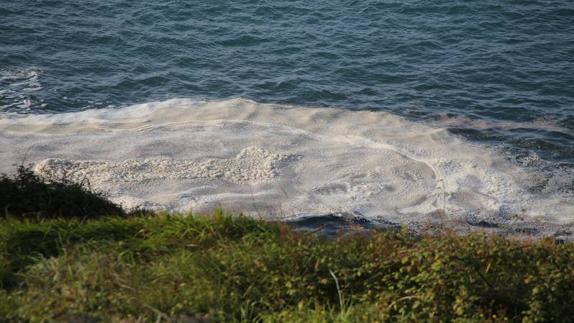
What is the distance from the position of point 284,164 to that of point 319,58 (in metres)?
7.48

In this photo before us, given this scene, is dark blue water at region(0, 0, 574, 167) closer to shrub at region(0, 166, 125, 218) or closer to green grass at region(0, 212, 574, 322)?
shrub at region(0, 166, 125, 218)

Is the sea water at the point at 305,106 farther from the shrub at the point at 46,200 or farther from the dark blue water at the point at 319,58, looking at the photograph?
the shrub at the point at 46,200

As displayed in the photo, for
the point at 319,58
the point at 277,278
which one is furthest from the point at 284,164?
the point at 319,58

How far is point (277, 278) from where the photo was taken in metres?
6.93

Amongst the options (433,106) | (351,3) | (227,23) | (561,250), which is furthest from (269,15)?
(561,250)

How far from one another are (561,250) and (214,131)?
925 centimetres

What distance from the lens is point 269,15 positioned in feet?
79.0

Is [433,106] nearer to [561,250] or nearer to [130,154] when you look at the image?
[130,154]

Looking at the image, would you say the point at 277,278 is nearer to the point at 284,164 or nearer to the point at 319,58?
the point at 284,164

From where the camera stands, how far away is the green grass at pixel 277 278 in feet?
21.0

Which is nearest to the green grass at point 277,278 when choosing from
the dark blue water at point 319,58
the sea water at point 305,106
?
the sea water at point 305,106

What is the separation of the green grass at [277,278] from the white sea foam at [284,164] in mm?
3743

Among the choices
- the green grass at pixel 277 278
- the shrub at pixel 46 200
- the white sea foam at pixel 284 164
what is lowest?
the white sea foam at pixel 284 164

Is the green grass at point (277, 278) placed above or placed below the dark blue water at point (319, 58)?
above
